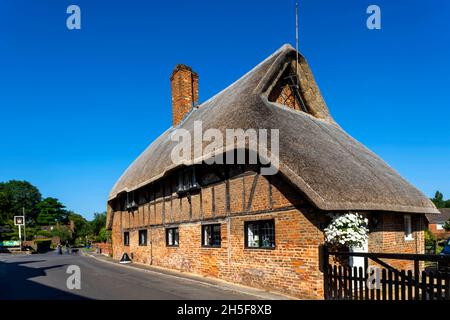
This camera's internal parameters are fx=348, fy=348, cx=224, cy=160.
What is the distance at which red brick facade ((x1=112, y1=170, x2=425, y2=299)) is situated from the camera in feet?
28.6

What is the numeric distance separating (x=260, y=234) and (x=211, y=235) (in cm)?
269

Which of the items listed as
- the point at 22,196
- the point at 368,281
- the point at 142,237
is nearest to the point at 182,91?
the point at 142,237

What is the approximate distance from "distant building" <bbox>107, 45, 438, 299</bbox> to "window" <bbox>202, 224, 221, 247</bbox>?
35 millimetres

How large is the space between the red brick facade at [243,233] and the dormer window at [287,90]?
4528mm

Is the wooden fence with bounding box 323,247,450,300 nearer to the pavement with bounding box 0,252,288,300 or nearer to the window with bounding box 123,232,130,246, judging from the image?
the pavement with bounding box 0,252,288,300

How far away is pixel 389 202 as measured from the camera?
9.88 m

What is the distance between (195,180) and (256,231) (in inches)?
148

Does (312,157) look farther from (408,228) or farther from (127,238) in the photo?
(127,238)

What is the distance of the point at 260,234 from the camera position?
1041cm

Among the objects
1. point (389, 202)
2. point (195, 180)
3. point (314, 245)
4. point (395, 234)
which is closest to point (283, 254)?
point (314, 245)

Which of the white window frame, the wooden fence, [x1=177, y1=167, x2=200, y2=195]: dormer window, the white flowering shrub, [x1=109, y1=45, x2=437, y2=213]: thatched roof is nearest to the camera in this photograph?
the wooden fence

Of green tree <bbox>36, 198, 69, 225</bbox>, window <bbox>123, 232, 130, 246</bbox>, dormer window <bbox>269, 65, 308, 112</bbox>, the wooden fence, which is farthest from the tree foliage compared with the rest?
the wooden fence

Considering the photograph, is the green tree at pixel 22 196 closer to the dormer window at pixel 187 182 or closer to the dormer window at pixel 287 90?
the dormer window at pixel 187 182

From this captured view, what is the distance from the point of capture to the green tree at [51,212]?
82.0 meters
